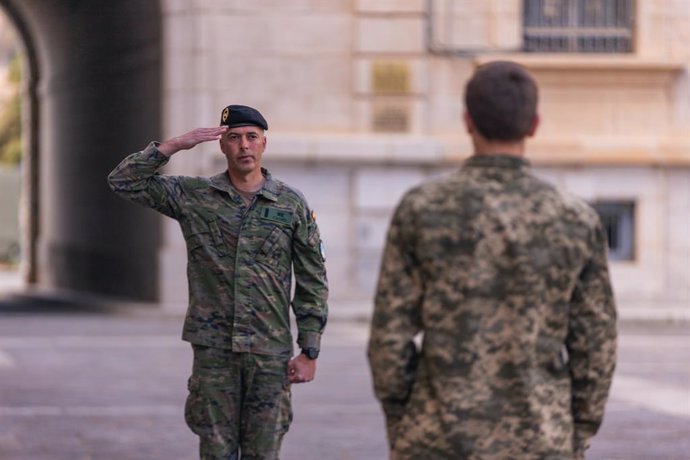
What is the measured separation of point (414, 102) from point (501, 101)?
17001 mm

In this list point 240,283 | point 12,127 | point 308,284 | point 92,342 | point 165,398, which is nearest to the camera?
point 240,283

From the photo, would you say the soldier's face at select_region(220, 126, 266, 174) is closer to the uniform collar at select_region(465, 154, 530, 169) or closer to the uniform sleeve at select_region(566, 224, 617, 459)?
the uniform collar at select_region(465, 154, 530, 169)

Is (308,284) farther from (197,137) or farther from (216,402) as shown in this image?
(197,137)

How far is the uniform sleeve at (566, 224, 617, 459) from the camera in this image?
15.3 feet

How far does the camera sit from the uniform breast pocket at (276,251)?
21.4 ft

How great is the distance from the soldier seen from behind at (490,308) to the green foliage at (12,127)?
2090 inches

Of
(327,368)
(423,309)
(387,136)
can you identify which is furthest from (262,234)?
(387,136)

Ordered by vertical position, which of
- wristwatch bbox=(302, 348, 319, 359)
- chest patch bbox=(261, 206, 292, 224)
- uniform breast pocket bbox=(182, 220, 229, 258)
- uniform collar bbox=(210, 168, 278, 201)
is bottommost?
wristwatch bbox=(302, 348, 319, 359)

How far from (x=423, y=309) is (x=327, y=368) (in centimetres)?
1024

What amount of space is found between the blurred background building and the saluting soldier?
46.5 feet

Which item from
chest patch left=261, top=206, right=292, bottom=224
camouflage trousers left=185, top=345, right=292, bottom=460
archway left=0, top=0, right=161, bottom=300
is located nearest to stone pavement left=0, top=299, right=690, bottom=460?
camouflage trousers left=185, top=345, right=292, bottom=460

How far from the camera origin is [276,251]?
258 inches

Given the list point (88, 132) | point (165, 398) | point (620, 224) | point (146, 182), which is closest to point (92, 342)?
point (165, 398)

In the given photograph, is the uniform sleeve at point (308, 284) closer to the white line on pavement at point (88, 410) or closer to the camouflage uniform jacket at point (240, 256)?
the camouflage uniform jacket at point (240, 256)
